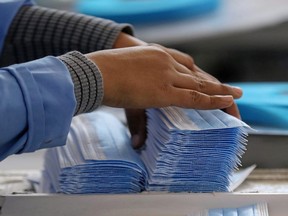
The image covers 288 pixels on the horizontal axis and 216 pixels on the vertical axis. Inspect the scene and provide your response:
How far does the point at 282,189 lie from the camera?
0.77 metres

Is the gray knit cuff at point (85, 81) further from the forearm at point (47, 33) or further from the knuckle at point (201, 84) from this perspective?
the forearm at point (47, 33)

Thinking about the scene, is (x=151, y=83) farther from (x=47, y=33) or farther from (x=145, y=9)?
(x=145, y=9)

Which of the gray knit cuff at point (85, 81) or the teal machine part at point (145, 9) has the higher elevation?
the gray knit cuff at point (85, 81)

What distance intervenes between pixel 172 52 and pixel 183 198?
21cm

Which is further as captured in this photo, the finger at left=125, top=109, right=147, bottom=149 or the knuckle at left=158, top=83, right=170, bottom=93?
the finger at left=125, top=109, right=147, bottom=149

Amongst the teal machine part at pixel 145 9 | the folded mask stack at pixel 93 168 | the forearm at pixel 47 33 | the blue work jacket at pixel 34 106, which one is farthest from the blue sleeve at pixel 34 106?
the teal machine part at pixel 145 9

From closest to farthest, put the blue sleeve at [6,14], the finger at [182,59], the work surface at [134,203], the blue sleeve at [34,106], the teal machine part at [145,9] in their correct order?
the blue sleeve at [34,106], the work surface at [134,203], the finger at [182,59], the blue sleeve at [6,14], the teal machine part at [145,9]

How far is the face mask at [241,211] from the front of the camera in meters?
0.66

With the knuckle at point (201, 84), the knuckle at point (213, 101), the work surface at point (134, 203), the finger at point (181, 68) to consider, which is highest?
the finger at point (181, 68)

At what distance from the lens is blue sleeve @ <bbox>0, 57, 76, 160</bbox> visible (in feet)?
1.86

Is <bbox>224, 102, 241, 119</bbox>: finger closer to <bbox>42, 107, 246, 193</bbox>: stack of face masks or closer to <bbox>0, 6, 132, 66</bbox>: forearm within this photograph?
<bbox>42, 107, 246, 193</bbox>: stack of face masks

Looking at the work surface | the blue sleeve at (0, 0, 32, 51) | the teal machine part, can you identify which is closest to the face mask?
the work surface

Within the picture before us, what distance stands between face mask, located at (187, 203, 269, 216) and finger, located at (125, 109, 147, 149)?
0.17m

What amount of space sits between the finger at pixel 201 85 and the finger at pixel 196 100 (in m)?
0.01
